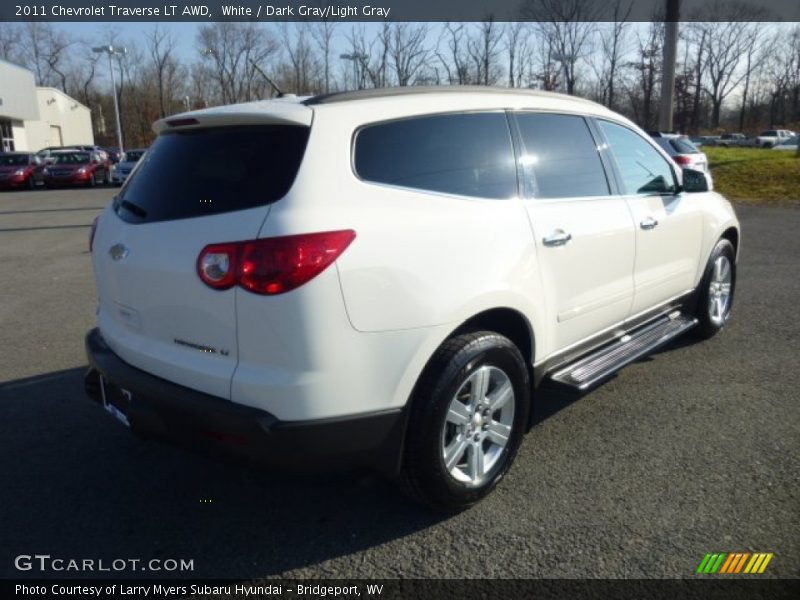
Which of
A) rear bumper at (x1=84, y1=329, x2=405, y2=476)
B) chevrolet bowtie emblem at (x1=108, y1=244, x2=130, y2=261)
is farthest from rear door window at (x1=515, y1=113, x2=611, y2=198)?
chevrolet bowtie emblem at (x1=108, y1=244, x2=130, y2=261)

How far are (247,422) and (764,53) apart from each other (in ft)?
282

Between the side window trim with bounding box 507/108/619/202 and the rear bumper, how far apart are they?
1423 millimetres

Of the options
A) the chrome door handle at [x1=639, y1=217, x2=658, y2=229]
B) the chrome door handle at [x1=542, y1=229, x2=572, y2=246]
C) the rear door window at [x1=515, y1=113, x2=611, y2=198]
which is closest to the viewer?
the chrome door handle at [x1=542, y1=229, x2=572, y2=246]

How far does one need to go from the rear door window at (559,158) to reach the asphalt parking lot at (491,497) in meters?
1.39

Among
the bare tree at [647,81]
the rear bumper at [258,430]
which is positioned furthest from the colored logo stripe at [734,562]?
the bare tree at [647,81]

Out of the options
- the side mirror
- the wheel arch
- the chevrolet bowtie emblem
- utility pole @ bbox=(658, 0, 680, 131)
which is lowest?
the wheel arch

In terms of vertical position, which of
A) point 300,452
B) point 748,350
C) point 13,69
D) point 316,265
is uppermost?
point 13,69

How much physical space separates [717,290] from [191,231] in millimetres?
4506

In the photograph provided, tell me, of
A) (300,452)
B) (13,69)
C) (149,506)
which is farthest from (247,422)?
(13,69)

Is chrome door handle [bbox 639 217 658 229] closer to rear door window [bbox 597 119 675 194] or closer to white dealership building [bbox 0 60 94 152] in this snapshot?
rear door window [bbox 597 119 675 194]

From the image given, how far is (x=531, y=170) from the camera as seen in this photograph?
3.41 meters

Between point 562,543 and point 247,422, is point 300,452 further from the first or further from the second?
point 562,543

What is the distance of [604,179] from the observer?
3.98 m

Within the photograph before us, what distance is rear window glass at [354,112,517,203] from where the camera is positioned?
275cm
